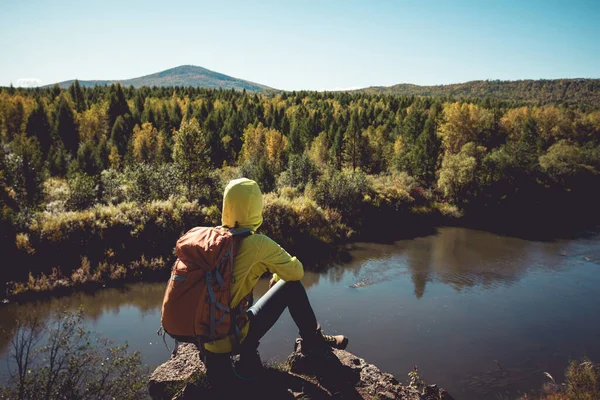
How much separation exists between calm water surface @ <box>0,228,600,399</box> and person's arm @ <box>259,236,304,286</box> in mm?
6930

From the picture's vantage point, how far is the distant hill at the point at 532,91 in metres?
96.0

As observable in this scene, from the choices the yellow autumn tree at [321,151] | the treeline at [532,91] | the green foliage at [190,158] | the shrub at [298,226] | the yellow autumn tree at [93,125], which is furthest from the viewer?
the treeline at [532,91]

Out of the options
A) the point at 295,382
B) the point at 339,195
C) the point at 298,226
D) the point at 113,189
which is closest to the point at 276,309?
the point at 295,382

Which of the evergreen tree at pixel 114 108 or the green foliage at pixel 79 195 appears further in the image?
the evergreen tree at pixel 114 108

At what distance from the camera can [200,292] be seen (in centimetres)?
292

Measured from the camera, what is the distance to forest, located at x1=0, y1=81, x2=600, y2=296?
1667 centimetres

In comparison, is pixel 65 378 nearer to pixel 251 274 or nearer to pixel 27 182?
pixel 251 274

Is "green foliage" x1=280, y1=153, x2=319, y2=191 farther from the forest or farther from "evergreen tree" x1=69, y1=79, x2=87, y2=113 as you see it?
"evergreen tree" x1=69, y1=79, x2=87, y2=113

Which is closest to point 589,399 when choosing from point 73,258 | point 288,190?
point 73,258

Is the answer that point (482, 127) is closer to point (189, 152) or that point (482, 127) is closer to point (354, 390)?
point (189, 152)

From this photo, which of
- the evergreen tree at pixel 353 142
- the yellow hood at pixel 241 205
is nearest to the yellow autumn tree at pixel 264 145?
the evergreen tree at pixel 353 142

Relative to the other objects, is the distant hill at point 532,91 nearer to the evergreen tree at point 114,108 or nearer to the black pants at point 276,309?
the evergreen tree at point 114,108

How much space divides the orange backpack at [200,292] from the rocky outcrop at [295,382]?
2.60 feet

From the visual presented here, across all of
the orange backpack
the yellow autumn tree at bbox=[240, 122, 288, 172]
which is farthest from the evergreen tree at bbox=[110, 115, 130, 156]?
the orange backpack
